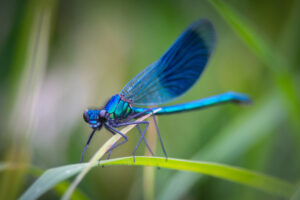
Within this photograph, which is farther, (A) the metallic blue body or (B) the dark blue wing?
(A) the metallic blue body

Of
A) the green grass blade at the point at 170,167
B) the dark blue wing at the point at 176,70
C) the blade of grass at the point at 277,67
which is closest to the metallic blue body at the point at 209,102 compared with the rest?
the dark blue wing at the point at 176,70

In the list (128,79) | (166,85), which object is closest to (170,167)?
(166,85)

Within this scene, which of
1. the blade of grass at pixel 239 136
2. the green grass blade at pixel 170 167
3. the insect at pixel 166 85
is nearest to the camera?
the green grass blade at pixel 170 167

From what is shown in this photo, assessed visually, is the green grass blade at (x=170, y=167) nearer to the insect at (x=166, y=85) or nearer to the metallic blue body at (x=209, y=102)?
the insect at (x=166, y=85)

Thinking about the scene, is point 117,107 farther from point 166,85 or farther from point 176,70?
point 176,70

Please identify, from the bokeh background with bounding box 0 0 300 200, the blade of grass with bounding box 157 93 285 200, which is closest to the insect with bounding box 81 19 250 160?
the bokeh background with bounding box 0 0 300 200

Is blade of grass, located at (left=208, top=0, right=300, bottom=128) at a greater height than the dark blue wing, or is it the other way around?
the dark blue wing

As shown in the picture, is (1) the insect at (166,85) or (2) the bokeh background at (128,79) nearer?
(1) the insect at (166,85)

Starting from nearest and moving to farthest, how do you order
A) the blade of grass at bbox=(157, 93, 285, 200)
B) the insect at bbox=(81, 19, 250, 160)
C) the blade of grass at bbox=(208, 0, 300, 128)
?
the insect at bbox=(81, 19, 250, 160)
the blade of grass at bbox=(208, 0, 300, 128)
the blade of grass at bbox=(157, 93, 285, 200)

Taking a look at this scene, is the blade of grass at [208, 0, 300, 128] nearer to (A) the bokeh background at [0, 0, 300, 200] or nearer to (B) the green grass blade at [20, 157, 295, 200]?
(A) the bokeh background at [0, 0, 300, 200]
